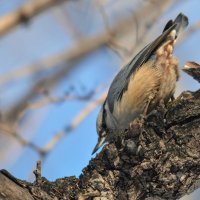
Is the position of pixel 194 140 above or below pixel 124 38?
below

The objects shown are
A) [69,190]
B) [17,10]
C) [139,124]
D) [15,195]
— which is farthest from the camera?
[17,10]

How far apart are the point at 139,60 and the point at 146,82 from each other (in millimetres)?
A: 173

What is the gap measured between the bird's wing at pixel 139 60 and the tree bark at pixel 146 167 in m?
1.10

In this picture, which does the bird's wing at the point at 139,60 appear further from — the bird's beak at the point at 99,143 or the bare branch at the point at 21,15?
the bare branch at the point at 21,15

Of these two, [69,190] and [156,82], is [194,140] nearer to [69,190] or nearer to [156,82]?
[69,190]

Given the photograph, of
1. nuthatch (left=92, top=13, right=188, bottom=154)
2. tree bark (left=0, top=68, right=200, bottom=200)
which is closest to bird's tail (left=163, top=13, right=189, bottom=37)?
nuthatch (left=92, top=13, right=188, bottom=154)

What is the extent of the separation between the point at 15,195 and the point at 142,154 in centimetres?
63

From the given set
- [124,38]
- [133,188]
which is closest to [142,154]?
[133,188]

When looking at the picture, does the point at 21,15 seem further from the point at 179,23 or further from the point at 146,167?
the point at 146,167

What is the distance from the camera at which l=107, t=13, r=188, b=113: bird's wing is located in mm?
3148

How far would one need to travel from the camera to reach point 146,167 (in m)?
2.00

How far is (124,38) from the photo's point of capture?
456 cm

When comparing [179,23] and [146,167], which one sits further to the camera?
[179,23]

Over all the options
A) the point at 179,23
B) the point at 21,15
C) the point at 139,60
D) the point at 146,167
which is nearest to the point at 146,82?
the point at 139,60
